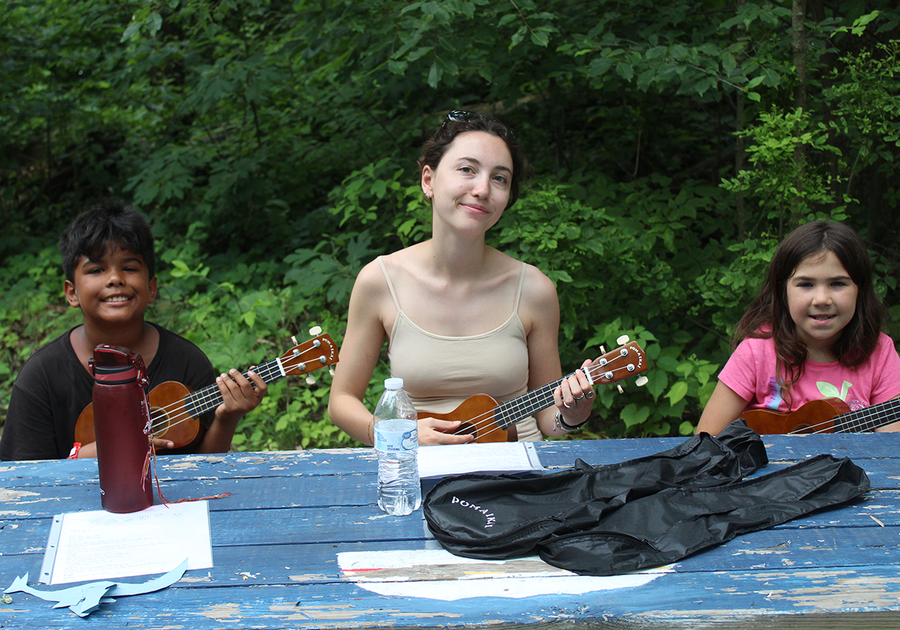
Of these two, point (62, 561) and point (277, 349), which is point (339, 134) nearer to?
point (277, 349)

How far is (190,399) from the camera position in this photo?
2260 millimetres

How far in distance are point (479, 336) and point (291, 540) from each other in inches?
41.0

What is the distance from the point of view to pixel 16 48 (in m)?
5.93

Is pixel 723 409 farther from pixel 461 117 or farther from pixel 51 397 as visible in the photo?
pixel 51 397

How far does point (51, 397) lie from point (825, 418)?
2435 millimetres

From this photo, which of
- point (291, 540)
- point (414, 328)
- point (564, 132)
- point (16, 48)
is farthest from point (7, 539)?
point (16, 48)

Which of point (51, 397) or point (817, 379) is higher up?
point (51, 397)

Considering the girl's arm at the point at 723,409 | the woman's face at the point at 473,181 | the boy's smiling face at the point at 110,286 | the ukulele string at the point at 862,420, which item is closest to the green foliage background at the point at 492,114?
the girl's arm at the point at 723,409

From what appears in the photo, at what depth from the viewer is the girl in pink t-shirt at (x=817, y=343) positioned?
2.30 m

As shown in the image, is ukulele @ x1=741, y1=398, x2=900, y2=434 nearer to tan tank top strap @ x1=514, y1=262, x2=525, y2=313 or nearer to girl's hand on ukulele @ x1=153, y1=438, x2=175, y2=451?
tan tank top strap @ x1=514, y1=262, x2=525, y2=313

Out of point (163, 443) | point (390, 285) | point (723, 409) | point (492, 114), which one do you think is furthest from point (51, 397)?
point (492, 114)

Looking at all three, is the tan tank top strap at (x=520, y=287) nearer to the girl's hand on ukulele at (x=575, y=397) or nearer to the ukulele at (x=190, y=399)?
the girl's hand on ukulele at (x=575, y=397)

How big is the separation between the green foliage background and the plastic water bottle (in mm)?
1800

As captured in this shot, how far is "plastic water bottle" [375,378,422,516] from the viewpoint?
1.54 meters
